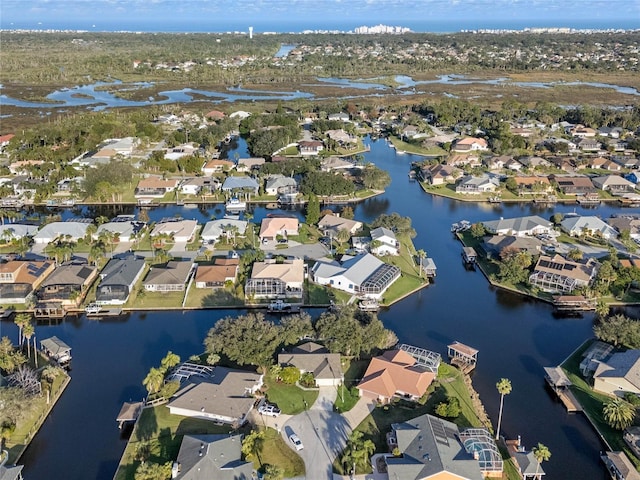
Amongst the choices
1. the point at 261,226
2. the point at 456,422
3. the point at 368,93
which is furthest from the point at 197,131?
the point at 456,422

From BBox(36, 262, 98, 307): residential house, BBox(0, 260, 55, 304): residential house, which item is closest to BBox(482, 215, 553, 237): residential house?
BBox(36, 262, 98, 307): residential house

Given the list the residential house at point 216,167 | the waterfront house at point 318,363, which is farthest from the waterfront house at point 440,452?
the residential house at point 216,167

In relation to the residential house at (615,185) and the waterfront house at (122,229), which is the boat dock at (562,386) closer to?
the waterfront house at (122,229)

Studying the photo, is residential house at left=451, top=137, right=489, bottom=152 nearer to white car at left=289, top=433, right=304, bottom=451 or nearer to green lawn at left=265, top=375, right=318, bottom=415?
green lawn at left=265, top=375, right=318, bottom=415

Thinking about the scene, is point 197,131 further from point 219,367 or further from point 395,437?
point 395,437

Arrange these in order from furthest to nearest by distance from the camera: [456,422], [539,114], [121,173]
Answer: [539,114] → [121,173] → [456,422]

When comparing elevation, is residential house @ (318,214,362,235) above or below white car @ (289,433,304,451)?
above
